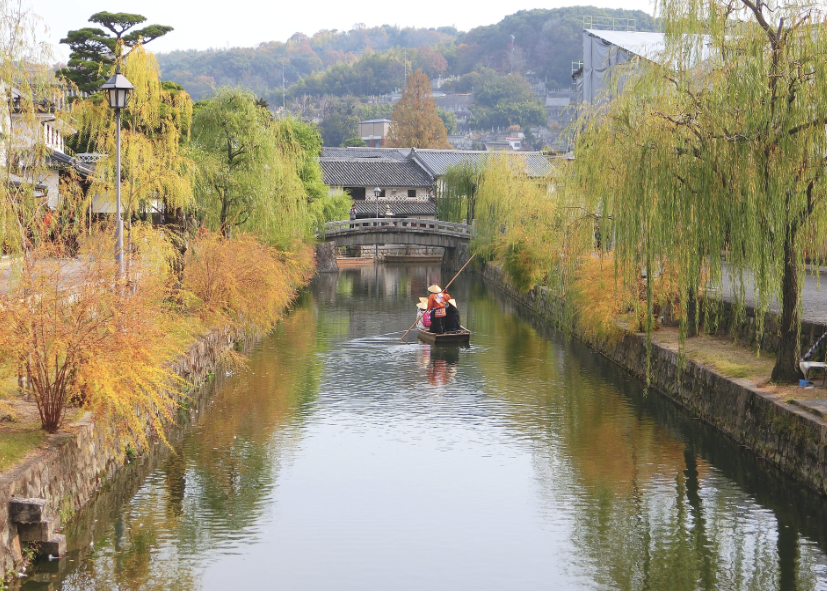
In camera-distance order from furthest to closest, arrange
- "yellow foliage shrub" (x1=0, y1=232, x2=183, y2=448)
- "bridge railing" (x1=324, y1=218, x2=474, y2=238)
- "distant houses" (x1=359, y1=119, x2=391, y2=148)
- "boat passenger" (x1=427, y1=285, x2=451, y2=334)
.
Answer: "distant houses" (x1=359, y1=119, x2=391, y2=148)
"bridge railing" (x1=324, y1=218, x2=474, y2=238)
"boat passenger" (x1=427, y1=285, x2=451, y2=334)
"yellow foliage shrub" (x1=0, y1=232, x2=183, y2=448)

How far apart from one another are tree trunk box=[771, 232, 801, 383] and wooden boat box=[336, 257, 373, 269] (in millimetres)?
41426

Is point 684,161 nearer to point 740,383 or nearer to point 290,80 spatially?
point 740,383

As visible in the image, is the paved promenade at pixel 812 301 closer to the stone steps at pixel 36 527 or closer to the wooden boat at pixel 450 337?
the wooden boat at pixel 450 337

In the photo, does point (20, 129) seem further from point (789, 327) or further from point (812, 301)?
point (812, 301)

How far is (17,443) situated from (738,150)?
9.74 m

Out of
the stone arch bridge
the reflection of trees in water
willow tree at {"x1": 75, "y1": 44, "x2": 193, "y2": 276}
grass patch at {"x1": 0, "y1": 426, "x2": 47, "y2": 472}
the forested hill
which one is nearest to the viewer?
grass patch at {"x1": 0, "y1": 426, "x2": 47, "y2": 472}

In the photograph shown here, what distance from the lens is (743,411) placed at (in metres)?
13.5

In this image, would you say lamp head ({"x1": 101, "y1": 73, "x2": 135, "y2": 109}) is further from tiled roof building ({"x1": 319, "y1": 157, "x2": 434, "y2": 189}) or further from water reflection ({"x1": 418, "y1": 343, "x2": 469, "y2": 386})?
tiled roof building ({"x1": 319, "y1": 157, "x2": 434, "y2": 189})

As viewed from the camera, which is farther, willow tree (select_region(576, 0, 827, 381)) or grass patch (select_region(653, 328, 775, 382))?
grass patch (select_region(653, 328, 775, 382))

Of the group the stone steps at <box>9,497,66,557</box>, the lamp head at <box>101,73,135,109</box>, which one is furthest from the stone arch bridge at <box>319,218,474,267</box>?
the stone steps at <box>9,497,66,557</box>

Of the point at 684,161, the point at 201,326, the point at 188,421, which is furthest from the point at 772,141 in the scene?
the point at 201,326

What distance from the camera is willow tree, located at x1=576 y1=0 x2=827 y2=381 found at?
12.2 meters

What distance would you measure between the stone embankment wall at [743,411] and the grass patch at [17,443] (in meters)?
8.83

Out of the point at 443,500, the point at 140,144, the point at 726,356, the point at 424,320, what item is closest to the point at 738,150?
the point at 726,356
